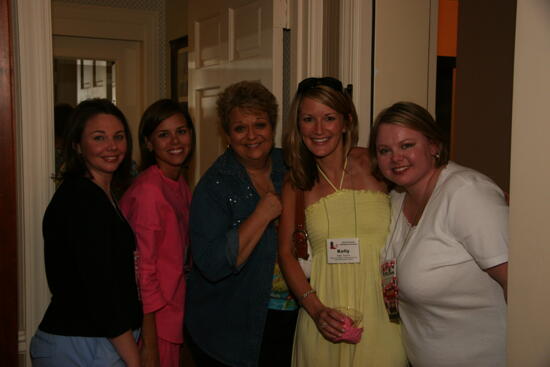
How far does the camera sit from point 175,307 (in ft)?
6.61

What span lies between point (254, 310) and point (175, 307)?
314mm

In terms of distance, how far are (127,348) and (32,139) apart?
31.4 inches

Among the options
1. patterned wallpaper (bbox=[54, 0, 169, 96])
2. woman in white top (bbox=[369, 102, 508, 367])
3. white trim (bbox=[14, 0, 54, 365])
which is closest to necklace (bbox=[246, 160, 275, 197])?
woman in white top (bbox=[369, 102, 508, 367])

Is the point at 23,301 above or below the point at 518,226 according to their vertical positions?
below

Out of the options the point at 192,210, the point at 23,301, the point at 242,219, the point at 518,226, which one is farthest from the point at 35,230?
the point at 518,226

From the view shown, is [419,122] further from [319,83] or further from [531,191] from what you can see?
[531,191]

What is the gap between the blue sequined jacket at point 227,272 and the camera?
73.9 inches

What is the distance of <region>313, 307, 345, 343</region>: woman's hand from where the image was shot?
1754mm

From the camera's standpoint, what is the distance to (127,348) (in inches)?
65.9

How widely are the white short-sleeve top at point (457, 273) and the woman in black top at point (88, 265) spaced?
2.90 feet

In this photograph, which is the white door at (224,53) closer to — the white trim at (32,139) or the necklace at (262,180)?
the necklace at (262,180)

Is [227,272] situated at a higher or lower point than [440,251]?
lower

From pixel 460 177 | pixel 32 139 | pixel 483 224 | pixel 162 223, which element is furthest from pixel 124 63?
pixel 483 224

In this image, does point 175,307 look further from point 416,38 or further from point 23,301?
point 416,38
